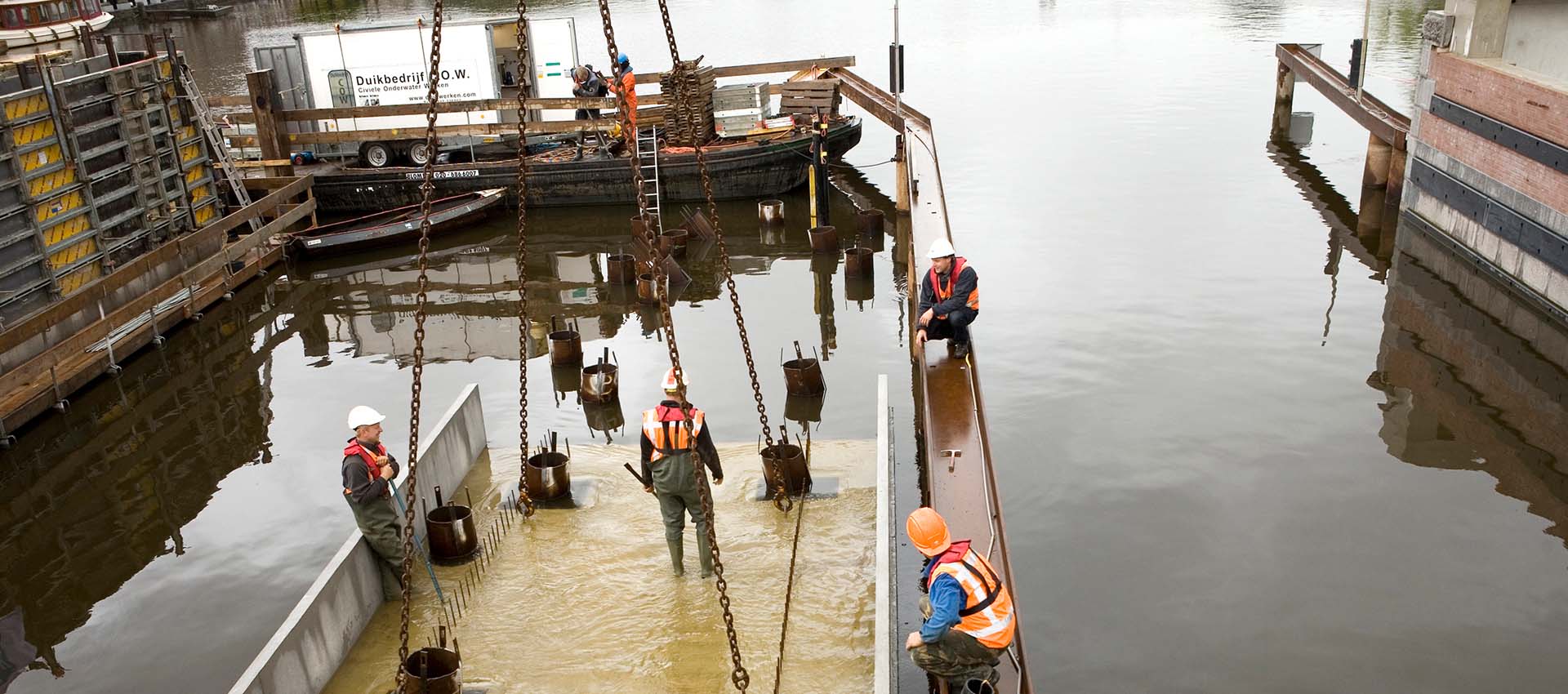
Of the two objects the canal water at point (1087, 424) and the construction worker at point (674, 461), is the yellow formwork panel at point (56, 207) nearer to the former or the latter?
the canal water at point (1087, 424)

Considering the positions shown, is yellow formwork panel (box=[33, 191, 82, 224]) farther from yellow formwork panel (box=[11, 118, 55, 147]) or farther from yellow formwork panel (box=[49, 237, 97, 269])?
yellow formwork panel (box=[11, 118, 55, 147])

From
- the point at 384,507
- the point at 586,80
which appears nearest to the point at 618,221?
the point at 586,80

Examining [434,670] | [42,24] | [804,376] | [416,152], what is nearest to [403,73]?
[416,152]

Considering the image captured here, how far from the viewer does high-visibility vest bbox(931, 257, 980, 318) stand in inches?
418

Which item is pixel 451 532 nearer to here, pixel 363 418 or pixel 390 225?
pixel 363 418

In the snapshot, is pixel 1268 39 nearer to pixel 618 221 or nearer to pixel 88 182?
pixel 618 221

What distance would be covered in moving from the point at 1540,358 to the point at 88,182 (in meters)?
19.5

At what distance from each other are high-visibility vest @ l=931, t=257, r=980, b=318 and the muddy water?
1849mm

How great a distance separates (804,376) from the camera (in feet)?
44.7

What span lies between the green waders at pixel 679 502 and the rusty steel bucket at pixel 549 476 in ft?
5.07

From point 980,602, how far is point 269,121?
20.5m

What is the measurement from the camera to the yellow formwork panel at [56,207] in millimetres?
15602

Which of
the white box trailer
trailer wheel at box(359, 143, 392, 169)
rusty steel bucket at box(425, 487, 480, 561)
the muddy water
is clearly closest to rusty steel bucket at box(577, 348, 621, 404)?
the muddy water

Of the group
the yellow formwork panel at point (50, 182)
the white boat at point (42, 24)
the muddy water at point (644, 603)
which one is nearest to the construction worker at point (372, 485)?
the muddy water at point (644, 603)
